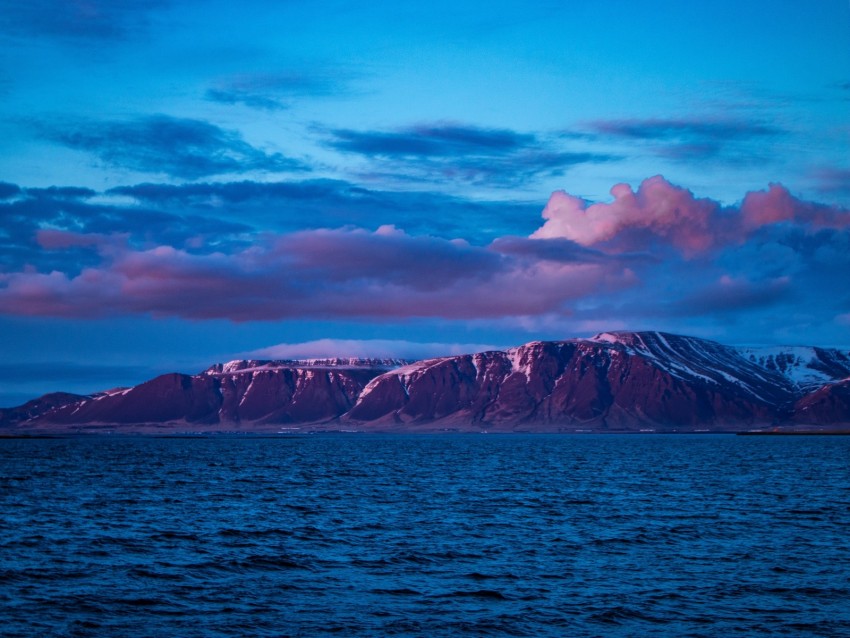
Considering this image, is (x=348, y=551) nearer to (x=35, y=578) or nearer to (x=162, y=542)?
(x=162, y=542)

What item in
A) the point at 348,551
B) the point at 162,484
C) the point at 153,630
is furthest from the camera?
the point at 162,484

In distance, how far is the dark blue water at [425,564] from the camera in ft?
105

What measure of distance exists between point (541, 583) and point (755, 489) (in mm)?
51905

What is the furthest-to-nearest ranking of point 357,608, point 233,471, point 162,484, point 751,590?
1. point 233,471
2. point 162,484
3. point 751,590
4. point 357,608

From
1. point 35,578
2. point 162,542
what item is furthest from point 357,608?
point 162,542

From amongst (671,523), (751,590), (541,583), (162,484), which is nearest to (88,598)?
(541,583)

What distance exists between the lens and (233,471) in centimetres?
12212

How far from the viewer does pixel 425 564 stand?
42.1 m

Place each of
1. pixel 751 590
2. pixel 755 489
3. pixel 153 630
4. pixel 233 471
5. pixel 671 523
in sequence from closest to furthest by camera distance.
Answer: pixel 153 630
pixel 751 590
pixel 671 523
pixel 755 489
pixel 233 471

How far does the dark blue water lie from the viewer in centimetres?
3203

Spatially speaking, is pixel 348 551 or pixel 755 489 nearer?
pixel 348 551

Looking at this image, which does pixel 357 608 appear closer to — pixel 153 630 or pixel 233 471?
pixel 153 630

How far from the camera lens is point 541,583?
38.0 meters

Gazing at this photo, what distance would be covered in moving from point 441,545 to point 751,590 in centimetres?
1569
